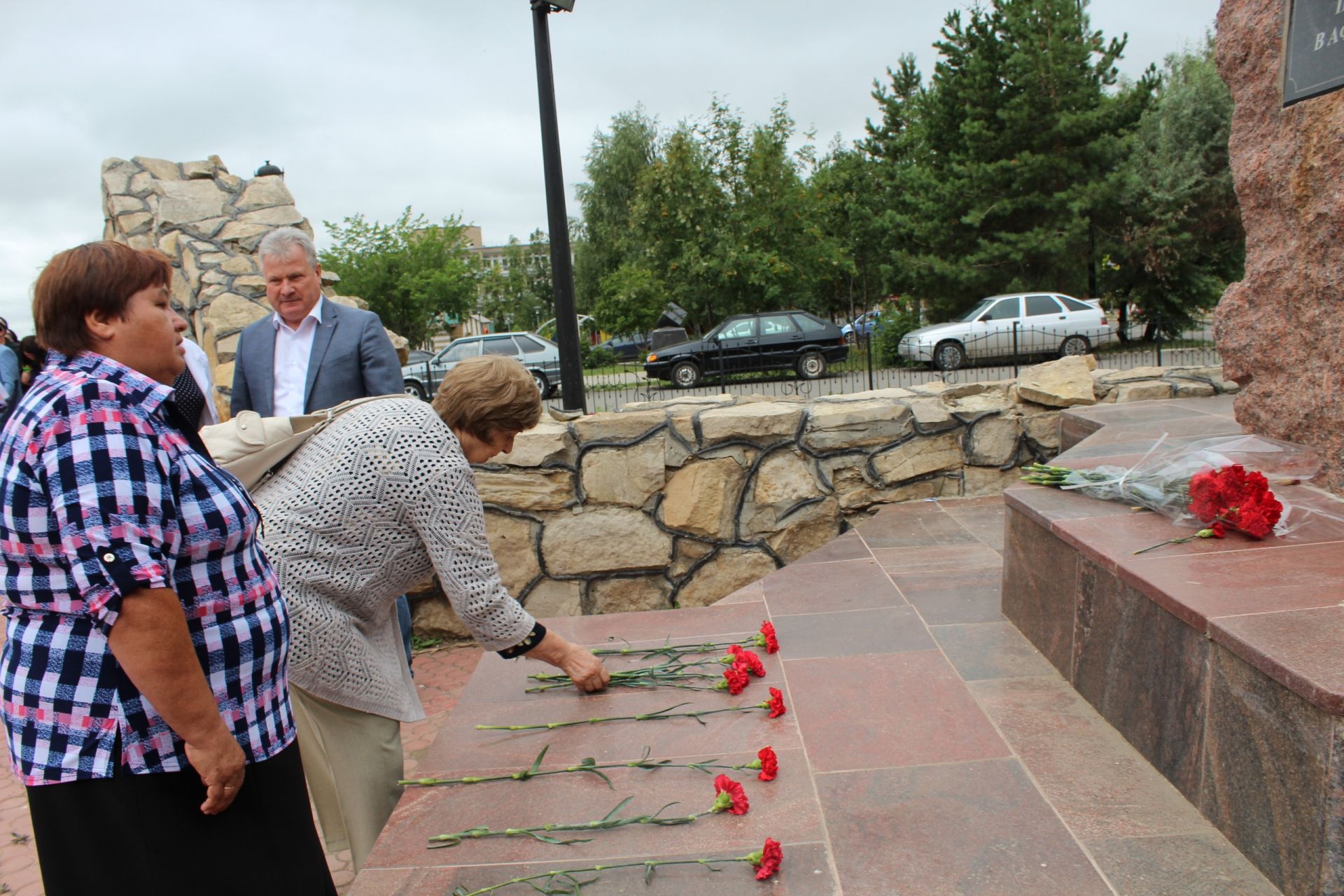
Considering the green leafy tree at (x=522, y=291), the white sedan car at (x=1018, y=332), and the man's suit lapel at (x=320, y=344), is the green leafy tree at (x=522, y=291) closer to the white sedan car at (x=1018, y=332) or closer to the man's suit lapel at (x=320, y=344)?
the white sedan car at (x=1018, y=332)

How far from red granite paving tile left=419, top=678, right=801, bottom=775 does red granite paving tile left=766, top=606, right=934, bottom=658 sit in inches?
11.7

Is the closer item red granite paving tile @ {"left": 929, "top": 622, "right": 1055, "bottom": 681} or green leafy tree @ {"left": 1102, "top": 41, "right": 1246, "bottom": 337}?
red granite paving tile @ {"left": 929, "top": 622, "right": 1055, "bottom": 681}

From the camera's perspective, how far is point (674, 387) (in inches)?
593

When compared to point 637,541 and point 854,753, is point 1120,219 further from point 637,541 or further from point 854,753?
point 854,753

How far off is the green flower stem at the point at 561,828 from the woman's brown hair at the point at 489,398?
33.3 inches

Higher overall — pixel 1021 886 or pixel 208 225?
pixel 208 225

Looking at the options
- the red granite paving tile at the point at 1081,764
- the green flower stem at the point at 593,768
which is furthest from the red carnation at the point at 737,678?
the red granite paving tile at the point at 1081,764

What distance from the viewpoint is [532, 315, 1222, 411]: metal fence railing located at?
1273 cm

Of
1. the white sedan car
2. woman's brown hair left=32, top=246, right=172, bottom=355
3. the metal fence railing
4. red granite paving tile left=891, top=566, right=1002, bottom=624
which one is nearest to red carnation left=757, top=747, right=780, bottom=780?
red granite paving tile left=891, top=566, right=1002, bottom=624

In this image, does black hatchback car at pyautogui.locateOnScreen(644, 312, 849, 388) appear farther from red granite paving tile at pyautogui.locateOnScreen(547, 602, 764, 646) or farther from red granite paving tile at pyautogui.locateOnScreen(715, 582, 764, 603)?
red granite paving tile at pyautogui.locateOnScreen(547, 602, 764, 646)

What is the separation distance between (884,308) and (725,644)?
2371cm

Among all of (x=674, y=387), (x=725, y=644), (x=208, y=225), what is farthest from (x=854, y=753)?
(x=674, y=387)

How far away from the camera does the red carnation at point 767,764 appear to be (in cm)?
194

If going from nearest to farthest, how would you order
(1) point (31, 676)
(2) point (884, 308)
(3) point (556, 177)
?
(1) point (31, 676) → (3) point (556, 177) → (2) point (884, 308)
